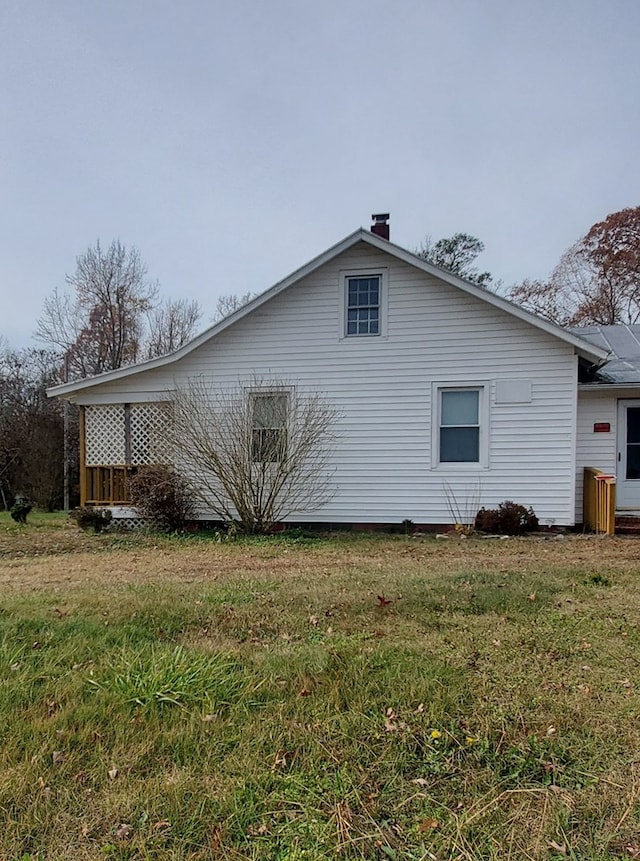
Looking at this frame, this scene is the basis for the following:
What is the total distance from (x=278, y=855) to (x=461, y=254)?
26.1 m

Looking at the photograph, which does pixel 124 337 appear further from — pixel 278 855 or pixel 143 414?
pixel 278 855

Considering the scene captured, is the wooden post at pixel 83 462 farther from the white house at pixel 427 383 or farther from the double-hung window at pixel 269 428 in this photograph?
the double-hung window at pixel 269 428

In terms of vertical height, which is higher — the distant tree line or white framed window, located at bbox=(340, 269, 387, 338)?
the distant tree line

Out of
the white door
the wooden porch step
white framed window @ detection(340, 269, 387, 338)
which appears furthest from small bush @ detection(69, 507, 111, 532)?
the white door

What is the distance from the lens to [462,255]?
24750 mm

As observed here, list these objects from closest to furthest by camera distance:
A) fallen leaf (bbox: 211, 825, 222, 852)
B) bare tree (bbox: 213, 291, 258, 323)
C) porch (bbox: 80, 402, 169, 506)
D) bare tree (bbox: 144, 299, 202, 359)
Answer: fallen leaf (bbox: 211, 825, 222, 852), porch (bbox: 80, 402, 169, 506), bare tree (bbox: 144, 299, 202, 359), bare tree (bbox: 213, 291, 258, 323)

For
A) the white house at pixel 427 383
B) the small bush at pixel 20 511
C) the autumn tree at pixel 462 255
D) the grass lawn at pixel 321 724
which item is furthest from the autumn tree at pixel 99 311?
the grass lawn at pixel 321 724

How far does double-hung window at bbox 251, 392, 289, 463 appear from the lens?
934 cm

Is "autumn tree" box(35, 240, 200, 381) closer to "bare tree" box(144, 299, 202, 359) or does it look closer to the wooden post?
"bare tree" box(144, 299, 202, 359)

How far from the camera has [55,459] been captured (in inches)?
808

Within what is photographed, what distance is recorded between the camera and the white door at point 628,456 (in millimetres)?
9930

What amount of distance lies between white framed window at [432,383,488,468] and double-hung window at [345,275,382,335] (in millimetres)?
1861

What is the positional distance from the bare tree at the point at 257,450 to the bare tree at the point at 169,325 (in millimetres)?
18406

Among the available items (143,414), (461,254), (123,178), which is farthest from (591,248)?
(143,414)
